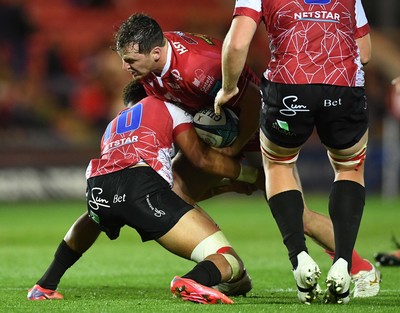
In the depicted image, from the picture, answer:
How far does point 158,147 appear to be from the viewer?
5719mm

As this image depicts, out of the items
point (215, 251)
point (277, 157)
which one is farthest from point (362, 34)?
point (215, 251)

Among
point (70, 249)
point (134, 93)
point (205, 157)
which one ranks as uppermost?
point (134, 93)

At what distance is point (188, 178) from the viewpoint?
616cm

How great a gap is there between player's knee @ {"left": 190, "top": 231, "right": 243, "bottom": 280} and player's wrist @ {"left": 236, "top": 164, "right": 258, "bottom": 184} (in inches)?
24.5

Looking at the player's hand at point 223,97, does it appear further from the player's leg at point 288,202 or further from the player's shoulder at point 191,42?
the player's shoulder at point 191,42

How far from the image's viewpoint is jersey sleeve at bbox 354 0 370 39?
556cm

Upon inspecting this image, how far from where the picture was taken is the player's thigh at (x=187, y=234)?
5.43 metres

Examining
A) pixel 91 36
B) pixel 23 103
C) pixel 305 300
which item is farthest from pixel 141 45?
pixel 91 36

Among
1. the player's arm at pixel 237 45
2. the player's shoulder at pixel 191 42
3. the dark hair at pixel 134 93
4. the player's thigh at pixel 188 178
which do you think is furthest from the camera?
the dark hair at pixel 134 93

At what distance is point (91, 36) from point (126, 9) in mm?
957

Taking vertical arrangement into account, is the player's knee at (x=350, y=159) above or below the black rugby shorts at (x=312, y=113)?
below

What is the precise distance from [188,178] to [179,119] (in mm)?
455

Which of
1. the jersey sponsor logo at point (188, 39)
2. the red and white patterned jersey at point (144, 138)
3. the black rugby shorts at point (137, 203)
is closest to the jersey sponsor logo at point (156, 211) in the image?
the black rugby shorts at point (137, 203)

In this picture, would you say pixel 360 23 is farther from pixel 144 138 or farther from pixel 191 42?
pixel 144 138
